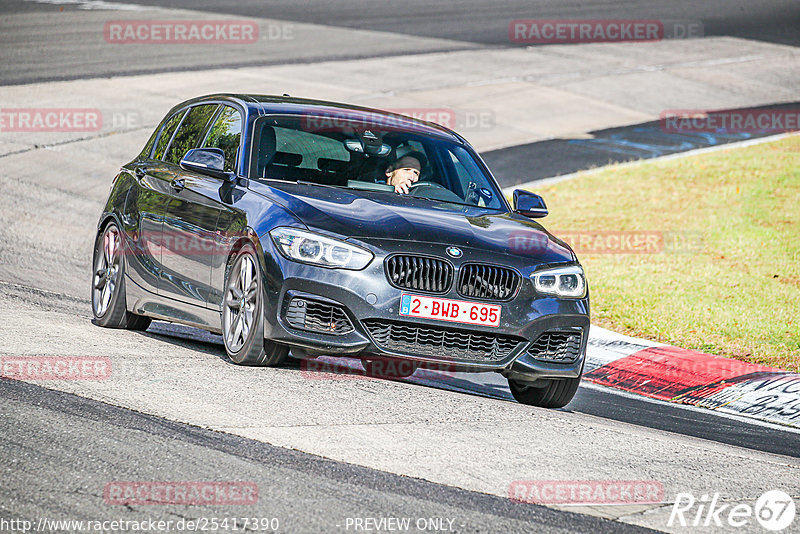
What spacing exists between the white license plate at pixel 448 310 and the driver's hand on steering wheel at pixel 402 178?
4.52 feet

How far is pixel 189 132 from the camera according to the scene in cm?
934

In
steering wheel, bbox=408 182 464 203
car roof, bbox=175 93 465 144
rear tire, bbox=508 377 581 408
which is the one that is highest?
car roof, bbox=175 93 465 144

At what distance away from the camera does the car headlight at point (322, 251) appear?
7.10 m

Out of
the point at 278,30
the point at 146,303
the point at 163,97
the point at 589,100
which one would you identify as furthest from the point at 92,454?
the point at 278,30

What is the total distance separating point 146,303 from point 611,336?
393 cm

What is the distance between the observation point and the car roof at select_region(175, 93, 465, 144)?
864 centimetres
